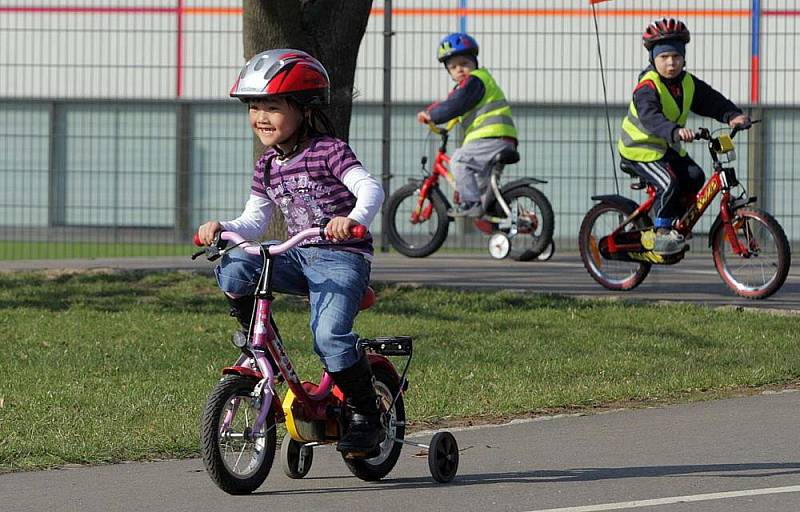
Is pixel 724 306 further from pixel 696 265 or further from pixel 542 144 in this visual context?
pixel 542 144

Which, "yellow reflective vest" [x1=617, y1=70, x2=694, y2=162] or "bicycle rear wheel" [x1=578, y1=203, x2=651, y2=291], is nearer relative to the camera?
"yellow reflective vest" [x1=617, y1=70, x2=694, y2=162]

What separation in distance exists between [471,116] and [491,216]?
2.93 feet

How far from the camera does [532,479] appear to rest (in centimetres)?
683

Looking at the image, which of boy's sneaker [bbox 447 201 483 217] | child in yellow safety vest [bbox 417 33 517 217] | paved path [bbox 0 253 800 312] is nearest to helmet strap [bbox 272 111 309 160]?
paved path [bbox 0 253 800 312]

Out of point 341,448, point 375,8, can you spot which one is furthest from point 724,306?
point 375,8

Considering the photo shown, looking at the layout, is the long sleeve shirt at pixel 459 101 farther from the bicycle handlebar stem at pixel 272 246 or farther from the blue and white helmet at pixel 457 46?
the bicycle handlebar stem at pixel 272 246

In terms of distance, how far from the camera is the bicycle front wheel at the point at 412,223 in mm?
16438

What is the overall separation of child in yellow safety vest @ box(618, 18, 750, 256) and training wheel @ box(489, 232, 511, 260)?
2829 millimetres

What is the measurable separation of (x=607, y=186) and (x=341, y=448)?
1245cm

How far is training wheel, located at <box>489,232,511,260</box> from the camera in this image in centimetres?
1591

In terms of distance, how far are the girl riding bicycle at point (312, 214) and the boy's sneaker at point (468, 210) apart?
365 inches

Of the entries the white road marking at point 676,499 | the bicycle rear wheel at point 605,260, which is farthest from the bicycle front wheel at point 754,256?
the white road marking at point 676,499

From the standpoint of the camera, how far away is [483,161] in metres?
15.9

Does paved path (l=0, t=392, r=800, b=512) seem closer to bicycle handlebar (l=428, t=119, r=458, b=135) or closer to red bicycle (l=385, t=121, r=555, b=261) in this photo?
red bicycle (l=385, t=121, r=555, b=261)
